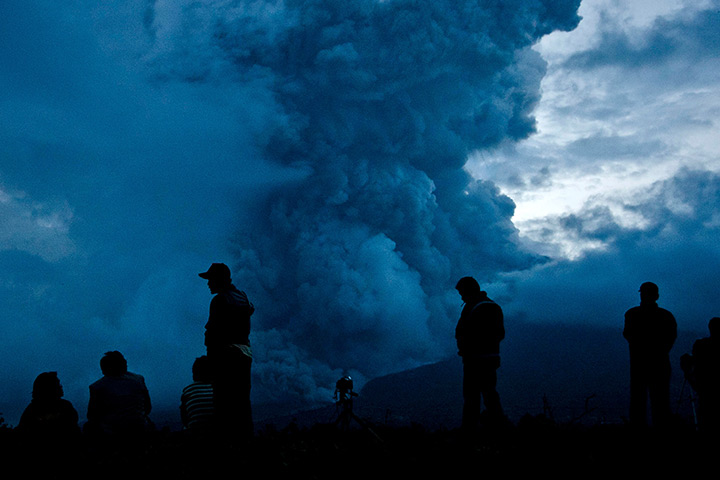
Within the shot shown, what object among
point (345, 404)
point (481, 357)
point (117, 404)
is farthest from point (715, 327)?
point (117, 404)

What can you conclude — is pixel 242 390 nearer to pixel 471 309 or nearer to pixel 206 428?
pixel 206 428

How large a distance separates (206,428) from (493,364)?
400 cm

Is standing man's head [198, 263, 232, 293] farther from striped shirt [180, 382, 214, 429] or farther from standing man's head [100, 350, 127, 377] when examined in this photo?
standing man's head [100, 350, 127, 377]

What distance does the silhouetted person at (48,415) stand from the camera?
20.9ft

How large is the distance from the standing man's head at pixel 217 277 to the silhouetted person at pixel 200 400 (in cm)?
95

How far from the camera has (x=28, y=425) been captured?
641 cm

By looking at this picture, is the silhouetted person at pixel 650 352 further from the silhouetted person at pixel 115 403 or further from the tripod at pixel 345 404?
the silhouetted person at pixel 115 403

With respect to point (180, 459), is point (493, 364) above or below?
above

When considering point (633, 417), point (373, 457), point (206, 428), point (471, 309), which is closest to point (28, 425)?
point (206, 428)

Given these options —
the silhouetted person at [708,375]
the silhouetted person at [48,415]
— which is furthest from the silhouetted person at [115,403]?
the silhouetted person at [708,375]

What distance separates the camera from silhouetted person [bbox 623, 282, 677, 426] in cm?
809

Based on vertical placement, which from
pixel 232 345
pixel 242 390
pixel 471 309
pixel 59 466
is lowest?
pixel 59 466

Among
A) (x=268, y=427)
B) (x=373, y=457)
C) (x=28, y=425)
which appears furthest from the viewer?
(x=268, y=427)

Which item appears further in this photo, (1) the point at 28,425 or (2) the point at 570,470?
(1) the point at 28,425
